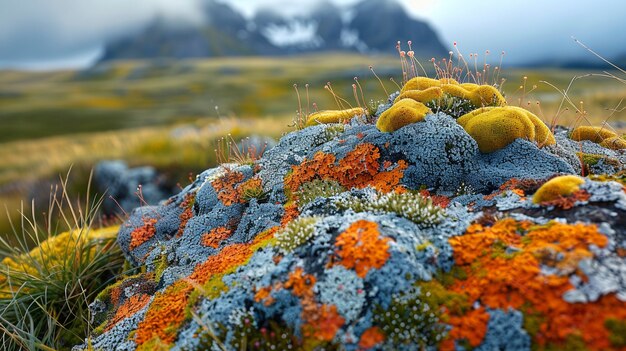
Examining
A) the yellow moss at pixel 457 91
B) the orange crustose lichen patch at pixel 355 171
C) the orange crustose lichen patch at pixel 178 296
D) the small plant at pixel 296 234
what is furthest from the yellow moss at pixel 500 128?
the orange crustose lichen patch at pixel 178 296

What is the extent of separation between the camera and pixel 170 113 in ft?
218

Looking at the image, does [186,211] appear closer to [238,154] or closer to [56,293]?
[238,154]

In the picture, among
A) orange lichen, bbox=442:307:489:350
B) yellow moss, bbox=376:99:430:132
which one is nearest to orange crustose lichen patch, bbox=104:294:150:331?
orange lichen, bbox=442:307:489:350

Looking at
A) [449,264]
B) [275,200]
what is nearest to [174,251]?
[275,200]

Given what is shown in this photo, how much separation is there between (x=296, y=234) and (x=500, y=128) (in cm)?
356

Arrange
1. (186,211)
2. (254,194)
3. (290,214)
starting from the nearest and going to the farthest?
(290,214)
(254,194)
(186,211)

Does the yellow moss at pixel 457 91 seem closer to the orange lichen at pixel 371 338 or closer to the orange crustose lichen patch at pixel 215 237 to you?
the orange crustose lichen patch at pixel 215 237

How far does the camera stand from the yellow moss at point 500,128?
21.0ft

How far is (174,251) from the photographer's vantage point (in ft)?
21.0

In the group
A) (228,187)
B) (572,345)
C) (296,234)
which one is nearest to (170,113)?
(228,187)

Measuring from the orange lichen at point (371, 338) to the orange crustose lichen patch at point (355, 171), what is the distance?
2455mm

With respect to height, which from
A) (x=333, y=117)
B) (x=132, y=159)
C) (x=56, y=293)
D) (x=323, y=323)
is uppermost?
(x=333, y=117)

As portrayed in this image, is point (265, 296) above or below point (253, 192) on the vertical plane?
below

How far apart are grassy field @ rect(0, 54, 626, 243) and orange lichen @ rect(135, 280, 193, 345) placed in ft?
11.6
